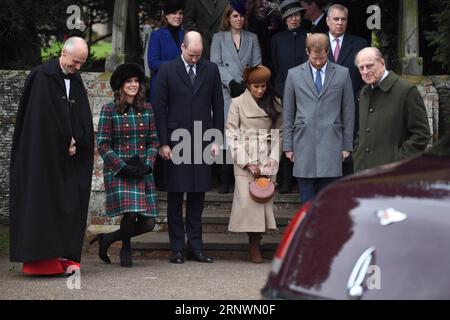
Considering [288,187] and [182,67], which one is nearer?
[182,67]

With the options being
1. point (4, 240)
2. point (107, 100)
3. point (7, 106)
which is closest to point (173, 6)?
point (107, 100)

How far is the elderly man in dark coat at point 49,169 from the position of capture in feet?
32.3

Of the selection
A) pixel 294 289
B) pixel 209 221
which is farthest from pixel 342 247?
pixel 209 221

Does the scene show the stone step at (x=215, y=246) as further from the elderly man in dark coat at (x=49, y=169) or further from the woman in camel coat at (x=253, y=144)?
the elderly man in dark coat at (x=49, y=169)

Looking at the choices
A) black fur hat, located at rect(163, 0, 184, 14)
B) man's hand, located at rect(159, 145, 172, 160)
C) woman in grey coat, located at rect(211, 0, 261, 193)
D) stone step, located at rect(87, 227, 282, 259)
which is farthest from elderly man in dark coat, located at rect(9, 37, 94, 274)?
woman in grey coat, located at rect(211, 0, 261, 193)

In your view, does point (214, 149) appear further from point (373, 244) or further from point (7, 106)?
point (373, 244)

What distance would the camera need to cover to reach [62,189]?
393 inches

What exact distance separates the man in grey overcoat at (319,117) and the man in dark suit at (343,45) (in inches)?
28.0

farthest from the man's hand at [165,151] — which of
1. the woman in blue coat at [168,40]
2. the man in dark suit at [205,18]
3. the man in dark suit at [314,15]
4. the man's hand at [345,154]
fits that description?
the man in dark suit at [314,15]

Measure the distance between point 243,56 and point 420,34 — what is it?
2.86 metres

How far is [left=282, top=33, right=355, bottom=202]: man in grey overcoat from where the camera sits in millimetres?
10406

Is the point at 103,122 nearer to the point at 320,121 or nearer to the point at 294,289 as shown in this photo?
the point at 320,121

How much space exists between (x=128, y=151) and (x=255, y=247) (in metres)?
1.56
